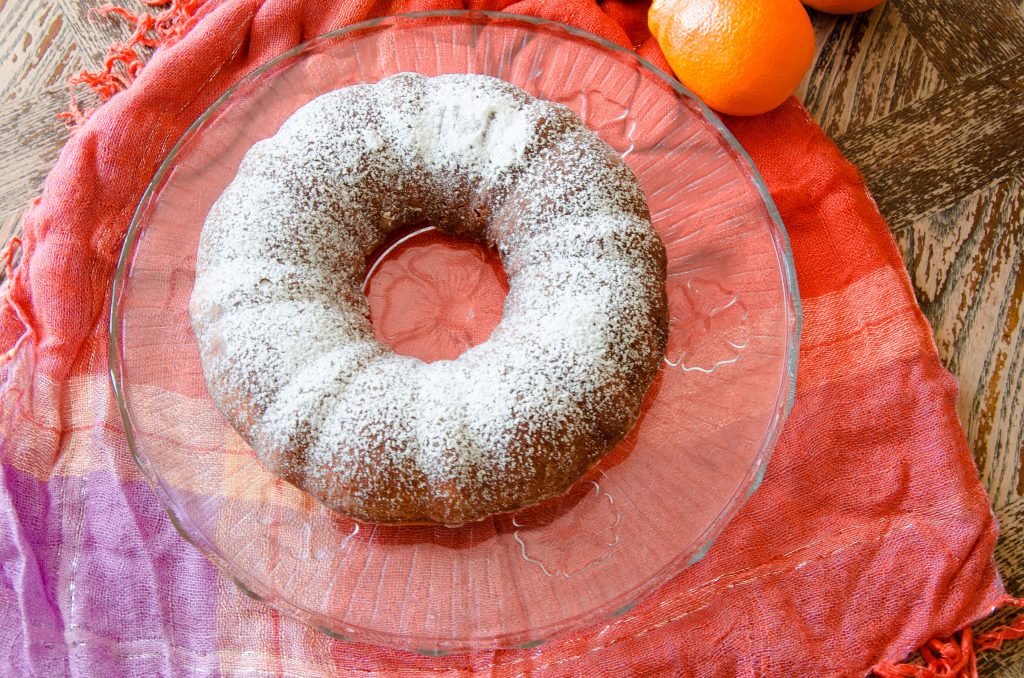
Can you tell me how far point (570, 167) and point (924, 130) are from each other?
0.74 metres

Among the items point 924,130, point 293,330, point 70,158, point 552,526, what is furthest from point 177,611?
point 924,130

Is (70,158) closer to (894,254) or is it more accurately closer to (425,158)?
(425,158)

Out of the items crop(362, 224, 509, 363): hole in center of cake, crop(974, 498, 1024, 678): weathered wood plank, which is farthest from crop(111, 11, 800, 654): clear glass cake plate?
crop(974, 498, 1024, 678): weathered wood plank

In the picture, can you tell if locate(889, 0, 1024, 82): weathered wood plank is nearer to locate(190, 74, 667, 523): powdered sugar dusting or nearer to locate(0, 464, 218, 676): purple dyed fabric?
locate(190, 74, 667, 523): powdered sugar dusting

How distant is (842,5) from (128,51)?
132 cm

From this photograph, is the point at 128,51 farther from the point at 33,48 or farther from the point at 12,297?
the point at 12,297

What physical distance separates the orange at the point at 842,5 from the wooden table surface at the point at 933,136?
1.4 inches

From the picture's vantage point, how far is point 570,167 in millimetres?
1277

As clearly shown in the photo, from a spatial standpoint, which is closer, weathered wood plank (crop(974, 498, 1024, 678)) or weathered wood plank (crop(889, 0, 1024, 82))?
weathered wood plank (crop(974, 498, 1024, 678))

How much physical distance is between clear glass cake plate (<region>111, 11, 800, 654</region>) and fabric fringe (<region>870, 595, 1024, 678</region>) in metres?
0.39

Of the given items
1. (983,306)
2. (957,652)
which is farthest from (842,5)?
(957,652)

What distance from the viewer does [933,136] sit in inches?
61.1

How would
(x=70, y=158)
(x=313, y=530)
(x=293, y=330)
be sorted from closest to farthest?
(x=293, y=330) < (x=313, y=530) < (x=70, y=158)

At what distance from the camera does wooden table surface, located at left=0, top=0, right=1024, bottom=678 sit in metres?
1.49
